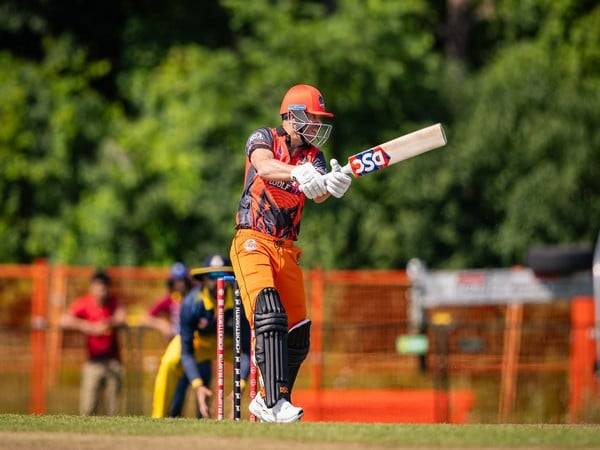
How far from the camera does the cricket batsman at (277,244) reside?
10.2 m

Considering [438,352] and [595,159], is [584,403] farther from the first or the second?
[595,159]

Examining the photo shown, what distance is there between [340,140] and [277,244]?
18230mm

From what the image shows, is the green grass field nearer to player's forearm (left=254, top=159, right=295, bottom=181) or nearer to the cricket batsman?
the cricket batsman

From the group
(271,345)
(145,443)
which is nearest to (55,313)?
(271,345)

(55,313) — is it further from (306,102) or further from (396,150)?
(396,150)

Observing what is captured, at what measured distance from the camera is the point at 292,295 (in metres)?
10.8

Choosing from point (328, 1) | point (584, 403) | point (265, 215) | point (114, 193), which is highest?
point (328, 1)

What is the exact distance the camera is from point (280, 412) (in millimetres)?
10156

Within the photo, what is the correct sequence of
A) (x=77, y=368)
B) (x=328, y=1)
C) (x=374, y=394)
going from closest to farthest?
(x=374, y=394) → (x=77, y=368) → (x=328, y=1)

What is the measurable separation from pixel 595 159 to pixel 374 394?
9.58m

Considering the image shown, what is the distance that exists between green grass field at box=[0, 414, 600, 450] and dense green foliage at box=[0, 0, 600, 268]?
1827 cm

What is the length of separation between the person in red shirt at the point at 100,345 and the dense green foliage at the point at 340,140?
921cm

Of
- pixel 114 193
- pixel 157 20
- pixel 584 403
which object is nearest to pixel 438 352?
pixel 584 403

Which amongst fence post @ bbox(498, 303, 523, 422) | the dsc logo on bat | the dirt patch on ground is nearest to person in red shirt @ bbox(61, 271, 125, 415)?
fence post @ bbox(498, 303, 523, 422)
